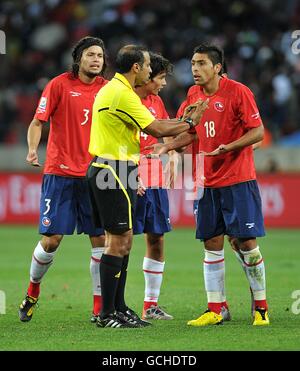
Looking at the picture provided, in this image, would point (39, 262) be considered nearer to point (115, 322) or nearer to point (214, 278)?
point (115, 322)

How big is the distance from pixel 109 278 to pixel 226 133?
1.73m

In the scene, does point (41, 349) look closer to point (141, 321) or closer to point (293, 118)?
point (141, 321)

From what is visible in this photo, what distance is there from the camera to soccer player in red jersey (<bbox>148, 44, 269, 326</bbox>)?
8.84m

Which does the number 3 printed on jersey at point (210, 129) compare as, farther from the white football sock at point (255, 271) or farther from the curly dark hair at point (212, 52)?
the white football sock at point (255, 271)

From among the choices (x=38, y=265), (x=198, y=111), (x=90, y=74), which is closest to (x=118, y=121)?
(x=198, y=111)

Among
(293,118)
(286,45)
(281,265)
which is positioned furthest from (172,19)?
(281,265)

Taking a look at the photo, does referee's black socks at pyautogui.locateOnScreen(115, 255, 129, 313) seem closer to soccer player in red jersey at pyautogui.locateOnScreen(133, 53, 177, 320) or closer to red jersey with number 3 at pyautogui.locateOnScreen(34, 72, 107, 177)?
soccer player in red jersey at pyautogui.locateOnScreen(133, 53, 177, 320)

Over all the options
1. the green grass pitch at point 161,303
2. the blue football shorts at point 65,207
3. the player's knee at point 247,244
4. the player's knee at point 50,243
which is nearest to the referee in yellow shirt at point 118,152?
the green grass pitch at point 161,303

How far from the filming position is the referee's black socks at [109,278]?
27.8ft

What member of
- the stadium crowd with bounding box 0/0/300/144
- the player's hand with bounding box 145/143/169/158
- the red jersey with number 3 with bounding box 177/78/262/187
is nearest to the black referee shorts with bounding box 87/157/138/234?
the player's hand with bounding box 145/143/169/158

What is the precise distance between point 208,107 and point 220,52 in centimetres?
53

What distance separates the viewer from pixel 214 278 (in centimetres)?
898

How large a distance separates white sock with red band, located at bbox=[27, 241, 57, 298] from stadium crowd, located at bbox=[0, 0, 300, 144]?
1275 cm

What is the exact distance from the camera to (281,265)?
46.3 feet
